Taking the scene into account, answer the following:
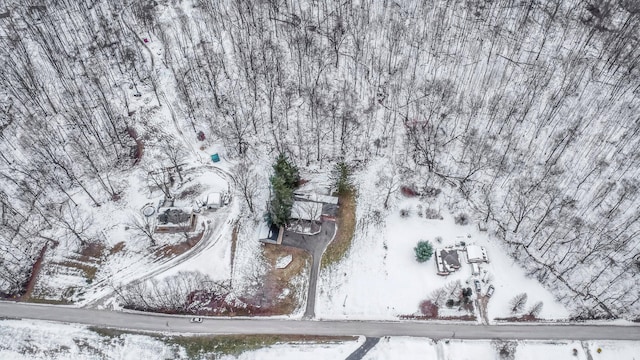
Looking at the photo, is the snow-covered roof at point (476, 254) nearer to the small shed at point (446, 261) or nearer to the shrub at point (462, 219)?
the small shed at point (446, 261)

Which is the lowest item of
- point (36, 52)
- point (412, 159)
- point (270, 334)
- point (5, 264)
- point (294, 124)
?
point (270, 334)

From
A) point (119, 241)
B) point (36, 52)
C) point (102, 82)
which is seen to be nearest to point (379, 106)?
point (119, 241)

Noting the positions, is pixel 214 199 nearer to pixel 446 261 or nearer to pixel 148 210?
pixel 148 210

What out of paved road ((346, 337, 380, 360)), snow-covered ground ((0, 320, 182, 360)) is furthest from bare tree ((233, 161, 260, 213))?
paved road ((346, 337, 380, 360))

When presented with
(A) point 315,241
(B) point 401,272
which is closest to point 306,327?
(A) point 315,241

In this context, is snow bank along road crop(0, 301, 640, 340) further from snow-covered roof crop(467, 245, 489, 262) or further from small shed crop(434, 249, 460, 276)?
snow-covered roof crop(467, 245, 489, 262)

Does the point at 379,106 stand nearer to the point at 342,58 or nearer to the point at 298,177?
the point at 342,58
